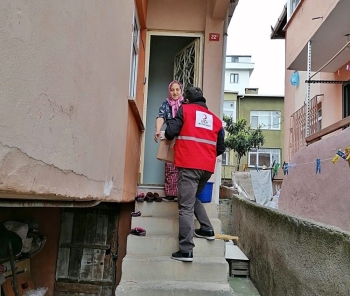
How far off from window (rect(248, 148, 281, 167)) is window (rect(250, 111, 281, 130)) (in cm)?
148

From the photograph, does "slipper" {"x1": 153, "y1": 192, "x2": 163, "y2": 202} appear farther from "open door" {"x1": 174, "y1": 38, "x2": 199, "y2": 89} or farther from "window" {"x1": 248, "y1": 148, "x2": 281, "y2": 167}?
"window" {"x1": 248, "y1": 148, "x2": 281, "y2": 167}

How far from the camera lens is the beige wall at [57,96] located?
1.04 meters

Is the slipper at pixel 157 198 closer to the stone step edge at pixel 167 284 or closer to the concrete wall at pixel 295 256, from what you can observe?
the stone step edge at pixel 167 284

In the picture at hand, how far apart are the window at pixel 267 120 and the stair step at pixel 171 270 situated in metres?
18.7

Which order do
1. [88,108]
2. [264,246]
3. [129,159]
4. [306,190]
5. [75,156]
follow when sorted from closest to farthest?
[75,156], [88,108], [129,159], [264,246], [306,190]

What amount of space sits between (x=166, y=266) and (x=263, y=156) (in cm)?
1880

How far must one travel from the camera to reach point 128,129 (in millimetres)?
3490

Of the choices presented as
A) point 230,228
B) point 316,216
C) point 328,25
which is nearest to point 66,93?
point 316,216

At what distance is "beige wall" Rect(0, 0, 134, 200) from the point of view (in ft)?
3.40

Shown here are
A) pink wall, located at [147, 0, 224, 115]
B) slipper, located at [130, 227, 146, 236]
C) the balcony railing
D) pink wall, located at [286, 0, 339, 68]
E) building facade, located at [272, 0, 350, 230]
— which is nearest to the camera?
slipper, located at [130, 227, 146, 236]

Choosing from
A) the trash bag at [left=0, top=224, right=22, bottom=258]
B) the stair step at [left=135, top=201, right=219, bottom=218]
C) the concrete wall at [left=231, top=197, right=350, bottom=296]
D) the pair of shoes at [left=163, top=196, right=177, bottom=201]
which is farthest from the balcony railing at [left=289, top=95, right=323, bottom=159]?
the trash bag at [left=0, top=224, right=22, bottom=258]

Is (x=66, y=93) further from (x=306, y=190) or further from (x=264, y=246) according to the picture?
(x=306, y=190)

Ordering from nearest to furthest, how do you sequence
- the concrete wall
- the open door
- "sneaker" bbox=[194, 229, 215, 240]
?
1. the concrete wall
2. "sneaker" bbox=[194, 229, 215, 240]
3. the open door

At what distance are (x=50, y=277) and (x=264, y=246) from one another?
2.82 metres
